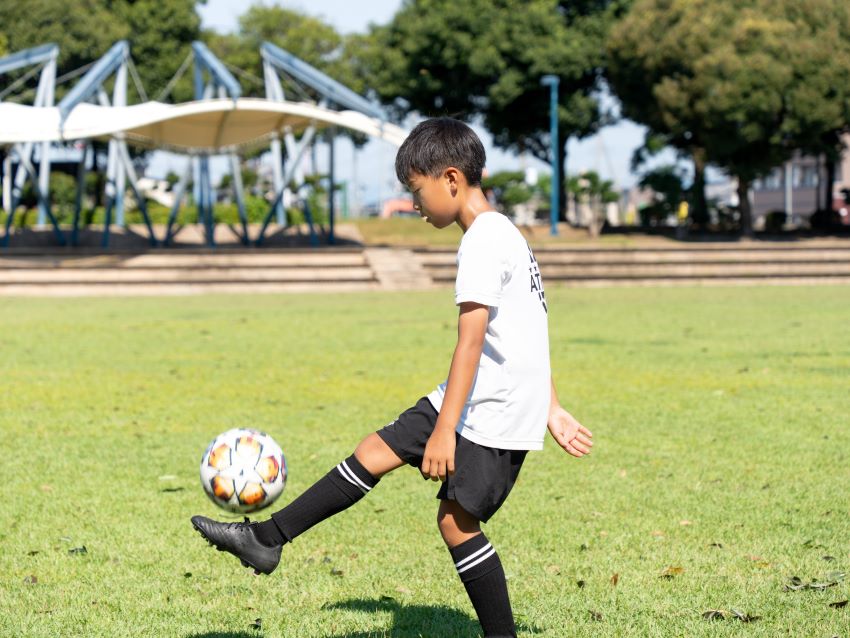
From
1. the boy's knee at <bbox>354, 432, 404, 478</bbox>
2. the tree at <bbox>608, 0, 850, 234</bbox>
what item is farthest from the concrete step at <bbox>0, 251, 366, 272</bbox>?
the boy's knee at <bbox>354, 432, 404, 478</bbox>

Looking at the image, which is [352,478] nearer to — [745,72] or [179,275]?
[179,275]

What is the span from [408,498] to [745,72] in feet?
101

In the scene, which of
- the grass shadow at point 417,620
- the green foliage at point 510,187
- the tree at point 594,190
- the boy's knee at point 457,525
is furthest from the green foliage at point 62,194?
the boy's knee at point 457,525

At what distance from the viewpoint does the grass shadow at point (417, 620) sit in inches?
154

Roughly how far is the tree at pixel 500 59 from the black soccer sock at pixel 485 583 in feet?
126

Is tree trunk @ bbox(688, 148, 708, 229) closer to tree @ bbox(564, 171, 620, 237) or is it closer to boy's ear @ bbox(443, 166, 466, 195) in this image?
tree @ bbox(564, 171, 620, 237)

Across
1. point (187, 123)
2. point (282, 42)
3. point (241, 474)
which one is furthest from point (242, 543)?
point (282, 42)

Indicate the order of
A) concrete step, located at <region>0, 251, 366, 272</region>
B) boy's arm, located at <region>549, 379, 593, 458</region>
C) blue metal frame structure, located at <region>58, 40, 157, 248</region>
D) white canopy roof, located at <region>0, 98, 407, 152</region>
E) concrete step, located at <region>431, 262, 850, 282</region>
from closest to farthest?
1. boy's arm, located at <region>549, 379, 593, 458</region>
2. white canopy roof, located at <region>0, 98, 407, 152</region>
3. concrete step, located at <region>0, 251, 366, 272</region>
4. blue metal frame structure, located at <region>58, 40, 157, 248</region>
5. concrete step, located at <region>431, 262, 850, 282</region>

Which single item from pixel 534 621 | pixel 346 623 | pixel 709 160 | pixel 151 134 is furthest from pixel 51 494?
pixel 709 160

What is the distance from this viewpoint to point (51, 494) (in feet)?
20.0

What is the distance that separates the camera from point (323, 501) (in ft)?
11.7

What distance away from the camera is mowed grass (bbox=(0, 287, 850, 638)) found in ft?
13.8

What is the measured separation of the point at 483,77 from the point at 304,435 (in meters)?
35.9

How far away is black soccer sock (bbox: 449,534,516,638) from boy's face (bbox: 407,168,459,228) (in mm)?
999
